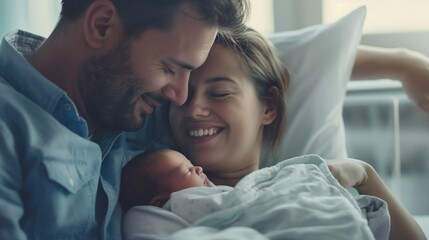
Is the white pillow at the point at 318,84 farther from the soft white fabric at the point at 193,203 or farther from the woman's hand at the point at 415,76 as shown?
the soft white fabric at the point at 193,203

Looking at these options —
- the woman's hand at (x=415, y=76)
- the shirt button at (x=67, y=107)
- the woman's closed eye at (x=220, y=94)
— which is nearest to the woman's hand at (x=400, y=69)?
the woman's hand at (x=415, y=76)

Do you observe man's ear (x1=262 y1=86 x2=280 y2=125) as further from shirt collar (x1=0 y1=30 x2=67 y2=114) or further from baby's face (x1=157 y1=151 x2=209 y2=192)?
shirt collar (x1=0 y1=30 x2=67 y2=114)

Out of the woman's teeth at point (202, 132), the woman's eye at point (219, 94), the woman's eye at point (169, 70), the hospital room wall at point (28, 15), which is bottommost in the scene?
the woman's teeth at point (202, 132)

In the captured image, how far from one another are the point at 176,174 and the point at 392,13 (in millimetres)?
1003

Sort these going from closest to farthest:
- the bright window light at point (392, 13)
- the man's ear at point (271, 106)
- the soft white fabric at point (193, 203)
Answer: the soft white fabric at point (193, 203)
the man's ear at point (271, 106)
the bright window light at point (392, 13)

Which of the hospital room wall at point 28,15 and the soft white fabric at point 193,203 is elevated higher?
the hospital room wall at point 28,15

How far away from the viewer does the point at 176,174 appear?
47.2 inches

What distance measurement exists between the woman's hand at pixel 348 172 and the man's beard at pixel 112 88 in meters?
0.40

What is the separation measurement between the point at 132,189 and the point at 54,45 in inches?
12.4

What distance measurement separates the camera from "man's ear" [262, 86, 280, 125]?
1412mm

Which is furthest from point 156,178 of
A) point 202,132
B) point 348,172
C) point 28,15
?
point 28,15

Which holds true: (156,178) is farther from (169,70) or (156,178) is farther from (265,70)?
(265,70)

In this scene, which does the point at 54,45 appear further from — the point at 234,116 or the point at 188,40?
the point at 234,116

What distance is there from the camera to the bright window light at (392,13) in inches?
73.3
